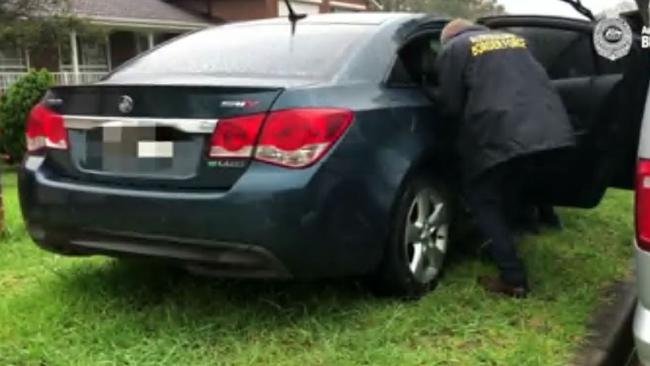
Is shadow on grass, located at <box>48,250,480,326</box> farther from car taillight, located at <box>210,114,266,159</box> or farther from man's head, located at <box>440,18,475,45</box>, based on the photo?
man's head, located at <box>440,18,475,45</box>

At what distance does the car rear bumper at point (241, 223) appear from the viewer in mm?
3432

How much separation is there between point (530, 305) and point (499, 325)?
36cm

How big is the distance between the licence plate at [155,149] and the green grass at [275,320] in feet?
2.59

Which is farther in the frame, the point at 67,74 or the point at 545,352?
the point at 67,74

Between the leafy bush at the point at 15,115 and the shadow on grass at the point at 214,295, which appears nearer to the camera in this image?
the shadow on grass at the point at 214,295

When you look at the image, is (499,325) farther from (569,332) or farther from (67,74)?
(67,74)

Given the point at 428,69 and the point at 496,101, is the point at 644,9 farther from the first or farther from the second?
the point at 496,101

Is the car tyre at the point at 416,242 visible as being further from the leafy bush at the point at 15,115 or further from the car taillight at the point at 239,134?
the leafy bush at the point at 15,115

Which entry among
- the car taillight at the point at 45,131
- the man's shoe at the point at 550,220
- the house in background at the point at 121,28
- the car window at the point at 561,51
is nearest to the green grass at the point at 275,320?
the car taillight at the point at 45,131

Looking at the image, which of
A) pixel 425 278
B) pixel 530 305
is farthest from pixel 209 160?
pixel 530 305

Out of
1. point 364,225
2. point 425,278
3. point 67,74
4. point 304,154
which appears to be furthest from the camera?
point 67,74

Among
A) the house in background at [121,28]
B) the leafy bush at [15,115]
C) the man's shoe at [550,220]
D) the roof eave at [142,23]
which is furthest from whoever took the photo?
the roof eave at [142,23]

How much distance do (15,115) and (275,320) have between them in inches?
426

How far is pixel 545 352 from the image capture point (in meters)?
3.57
